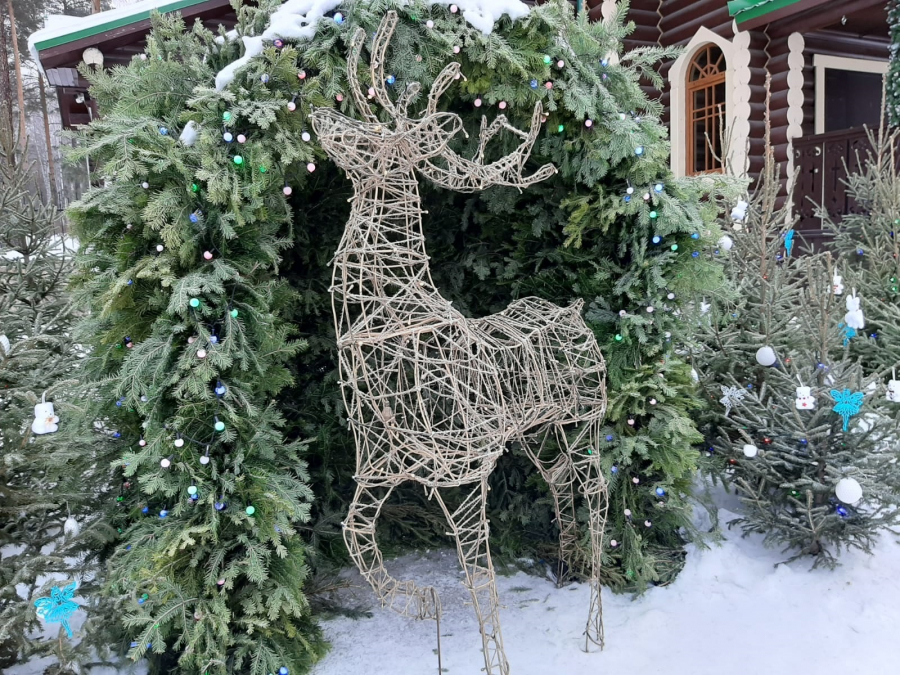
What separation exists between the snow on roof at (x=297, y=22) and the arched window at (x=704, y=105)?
687 cm

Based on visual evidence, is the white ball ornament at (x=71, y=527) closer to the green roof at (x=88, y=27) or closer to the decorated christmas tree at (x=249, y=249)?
the decorated christmas tree at (x=249, y=249)

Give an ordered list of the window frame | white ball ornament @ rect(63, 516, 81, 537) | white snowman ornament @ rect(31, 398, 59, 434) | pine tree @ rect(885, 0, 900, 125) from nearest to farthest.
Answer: white snowman ornament @ rect(31, 398, 59, 434) < white ball ornament @ rect(63, 516, 81, 537) < pine tree @ rect(885, 0, 900, 125) < the window frame

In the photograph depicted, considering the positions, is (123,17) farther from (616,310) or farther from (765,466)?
(765,466)

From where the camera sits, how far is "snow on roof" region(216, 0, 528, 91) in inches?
105

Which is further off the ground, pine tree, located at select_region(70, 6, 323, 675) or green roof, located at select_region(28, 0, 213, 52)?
green roof, located at select_region(28, 0, 213, 52)

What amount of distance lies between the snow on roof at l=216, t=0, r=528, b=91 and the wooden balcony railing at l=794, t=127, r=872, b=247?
582 centimetres

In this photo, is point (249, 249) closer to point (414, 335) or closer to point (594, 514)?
point (414, 335)

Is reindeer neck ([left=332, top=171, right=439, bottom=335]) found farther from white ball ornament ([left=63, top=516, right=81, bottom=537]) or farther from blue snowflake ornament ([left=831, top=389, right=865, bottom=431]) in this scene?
blue snowflake ornament ([left=831, top=389, right=865, bottom=431])

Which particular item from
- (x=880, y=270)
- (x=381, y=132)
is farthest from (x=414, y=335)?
(x=880, y=270)

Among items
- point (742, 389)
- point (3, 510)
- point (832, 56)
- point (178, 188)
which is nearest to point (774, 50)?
point (832, 56)

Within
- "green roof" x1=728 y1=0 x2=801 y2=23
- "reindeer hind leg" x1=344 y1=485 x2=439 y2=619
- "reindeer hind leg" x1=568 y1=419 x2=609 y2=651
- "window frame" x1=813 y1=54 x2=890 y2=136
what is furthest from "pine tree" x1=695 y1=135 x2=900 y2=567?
"window frame" x1=813 y1=54 x2=890 y2=136

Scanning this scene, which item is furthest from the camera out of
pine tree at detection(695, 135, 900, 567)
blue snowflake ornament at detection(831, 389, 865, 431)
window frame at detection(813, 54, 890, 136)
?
window frame at detection(813, 54, 890, 136)

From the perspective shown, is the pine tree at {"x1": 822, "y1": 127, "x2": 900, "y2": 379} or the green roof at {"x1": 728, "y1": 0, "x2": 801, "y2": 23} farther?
the green roof at {"x1": 728, "y1": 0, "x2": 801, "y2": 23}

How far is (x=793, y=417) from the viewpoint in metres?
3.81
